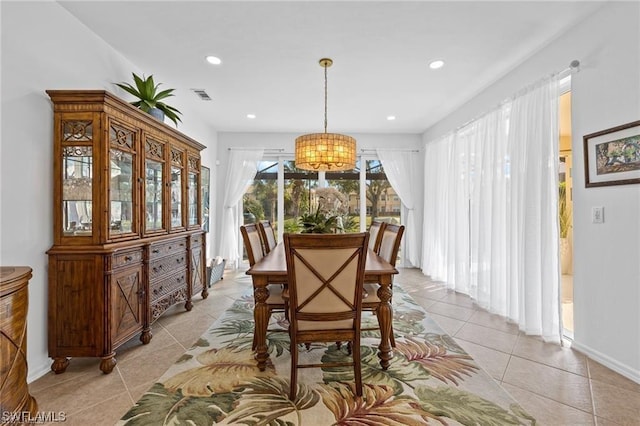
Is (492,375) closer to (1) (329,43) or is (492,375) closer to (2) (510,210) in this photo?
(2) (510,210)

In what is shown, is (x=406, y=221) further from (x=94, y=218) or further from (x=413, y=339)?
(x=94, y=218)

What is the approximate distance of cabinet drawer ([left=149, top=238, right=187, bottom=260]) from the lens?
260cm

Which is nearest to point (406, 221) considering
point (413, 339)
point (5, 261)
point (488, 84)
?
point (488, 84)

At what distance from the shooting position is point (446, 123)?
456cm

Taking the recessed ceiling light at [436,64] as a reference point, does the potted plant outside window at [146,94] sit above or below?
below

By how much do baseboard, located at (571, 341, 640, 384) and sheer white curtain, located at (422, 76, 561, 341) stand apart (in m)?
0.19

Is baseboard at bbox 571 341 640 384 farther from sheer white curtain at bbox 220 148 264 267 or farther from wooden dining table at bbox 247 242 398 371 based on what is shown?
sheer white curtain at bbox 220 148 264 267

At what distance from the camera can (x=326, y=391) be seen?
1.83 m

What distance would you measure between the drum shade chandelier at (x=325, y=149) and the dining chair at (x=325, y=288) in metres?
1.37

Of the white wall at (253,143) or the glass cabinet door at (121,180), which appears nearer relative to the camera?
the glass cabinet door at (121,180)

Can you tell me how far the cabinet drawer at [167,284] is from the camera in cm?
261

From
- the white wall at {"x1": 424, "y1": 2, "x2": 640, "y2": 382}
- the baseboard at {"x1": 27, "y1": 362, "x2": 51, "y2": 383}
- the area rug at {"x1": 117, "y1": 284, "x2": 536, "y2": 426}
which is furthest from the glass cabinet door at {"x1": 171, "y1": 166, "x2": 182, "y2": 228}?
the white wall at {"x1": 424, "y1": 2, "x2": 640, "y2": 382}

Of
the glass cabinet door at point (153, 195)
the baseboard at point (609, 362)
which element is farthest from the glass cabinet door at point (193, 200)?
the baseboard at point (609, 362)

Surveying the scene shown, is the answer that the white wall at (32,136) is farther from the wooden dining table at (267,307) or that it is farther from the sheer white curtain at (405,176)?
the sheer white curtain at (405,176)
